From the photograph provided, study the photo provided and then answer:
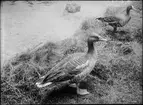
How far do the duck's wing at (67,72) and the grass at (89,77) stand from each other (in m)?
0.41

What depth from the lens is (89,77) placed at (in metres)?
4.25

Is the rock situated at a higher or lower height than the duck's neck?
lower

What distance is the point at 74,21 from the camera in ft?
22.5

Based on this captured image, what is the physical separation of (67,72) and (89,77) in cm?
72

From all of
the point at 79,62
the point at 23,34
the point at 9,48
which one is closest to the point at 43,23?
the point at 23,34

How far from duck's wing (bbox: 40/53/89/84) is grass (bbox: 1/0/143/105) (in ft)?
1.35

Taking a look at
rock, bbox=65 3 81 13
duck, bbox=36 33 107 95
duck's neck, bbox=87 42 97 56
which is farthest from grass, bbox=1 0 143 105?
rock, bbox=65 3 81 13

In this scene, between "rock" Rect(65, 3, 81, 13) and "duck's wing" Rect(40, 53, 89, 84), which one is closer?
"duck's wing" Rect(40, 53, 89, 84)

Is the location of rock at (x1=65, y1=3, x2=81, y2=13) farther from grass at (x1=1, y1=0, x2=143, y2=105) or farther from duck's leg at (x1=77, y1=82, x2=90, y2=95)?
duck's leg at (x1=77, y1=82, x2=90, y2=95)

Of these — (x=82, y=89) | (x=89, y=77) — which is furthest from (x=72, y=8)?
(x=82, y=89)

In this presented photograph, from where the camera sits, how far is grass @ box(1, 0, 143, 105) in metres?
3.86

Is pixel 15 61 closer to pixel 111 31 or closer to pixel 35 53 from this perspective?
pixel 35 53

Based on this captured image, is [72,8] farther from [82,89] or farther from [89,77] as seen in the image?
[82,89]

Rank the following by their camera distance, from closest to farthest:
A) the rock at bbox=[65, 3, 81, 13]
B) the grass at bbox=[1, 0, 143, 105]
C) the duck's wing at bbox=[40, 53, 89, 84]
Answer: the duck's wing at bbox=[40, 53, 89, 84]
the grass at bbox=[1, 0, 143, 105]
the rock at bbox=[65, 3, 81, 13]
